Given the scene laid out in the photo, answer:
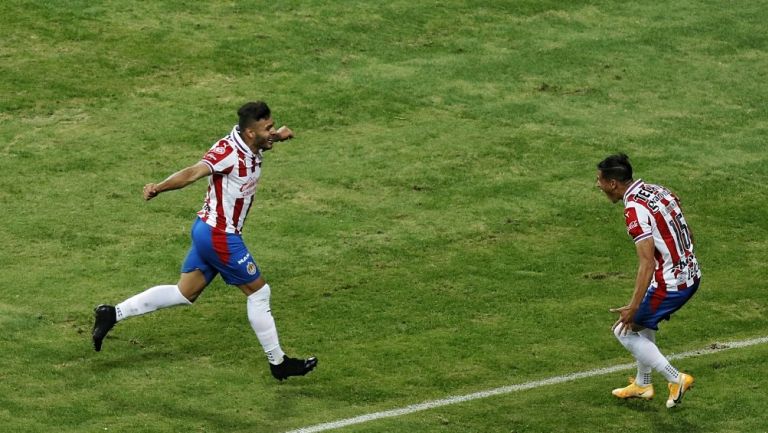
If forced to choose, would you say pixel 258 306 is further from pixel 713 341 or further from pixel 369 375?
pixel 713 341

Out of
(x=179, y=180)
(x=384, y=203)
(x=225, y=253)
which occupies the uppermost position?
(x=179, y=180)

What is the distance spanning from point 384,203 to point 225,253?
466 cm

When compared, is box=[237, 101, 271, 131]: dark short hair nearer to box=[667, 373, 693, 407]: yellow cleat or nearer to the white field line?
the white field line

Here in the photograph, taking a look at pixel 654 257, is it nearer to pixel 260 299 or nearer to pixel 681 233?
pixel 681 233

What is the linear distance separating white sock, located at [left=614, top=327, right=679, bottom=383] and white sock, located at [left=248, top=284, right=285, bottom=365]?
9.21ft

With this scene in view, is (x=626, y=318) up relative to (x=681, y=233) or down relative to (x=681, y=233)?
down

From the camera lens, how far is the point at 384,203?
53.3ft

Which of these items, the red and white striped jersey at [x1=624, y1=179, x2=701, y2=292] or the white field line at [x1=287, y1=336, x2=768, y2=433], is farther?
the white field line at [x1=287, y1=336, x2=768, y2=433]

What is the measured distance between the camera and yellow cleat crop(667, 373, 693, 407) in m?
11.3

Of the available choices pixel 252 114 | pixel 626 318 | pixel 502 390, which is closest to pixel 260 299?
pixel 252 114

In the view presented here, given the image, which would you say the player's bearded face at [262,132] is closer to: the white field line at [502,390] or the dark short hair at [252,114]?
the dark short hair at [252,114]

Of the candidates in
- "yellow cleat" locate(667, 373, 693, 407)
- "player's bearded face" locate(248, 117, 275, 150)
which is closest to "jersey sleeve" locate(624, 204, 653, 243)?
"yellow cleat" locate(667, 373, 693, 407)

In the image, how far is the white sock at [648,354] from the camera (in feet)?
36.9

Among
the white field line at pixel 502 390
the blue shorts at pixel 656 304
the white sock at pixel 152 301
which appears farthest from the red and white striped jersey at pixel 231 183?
the blue shorts at pixel 656 304
